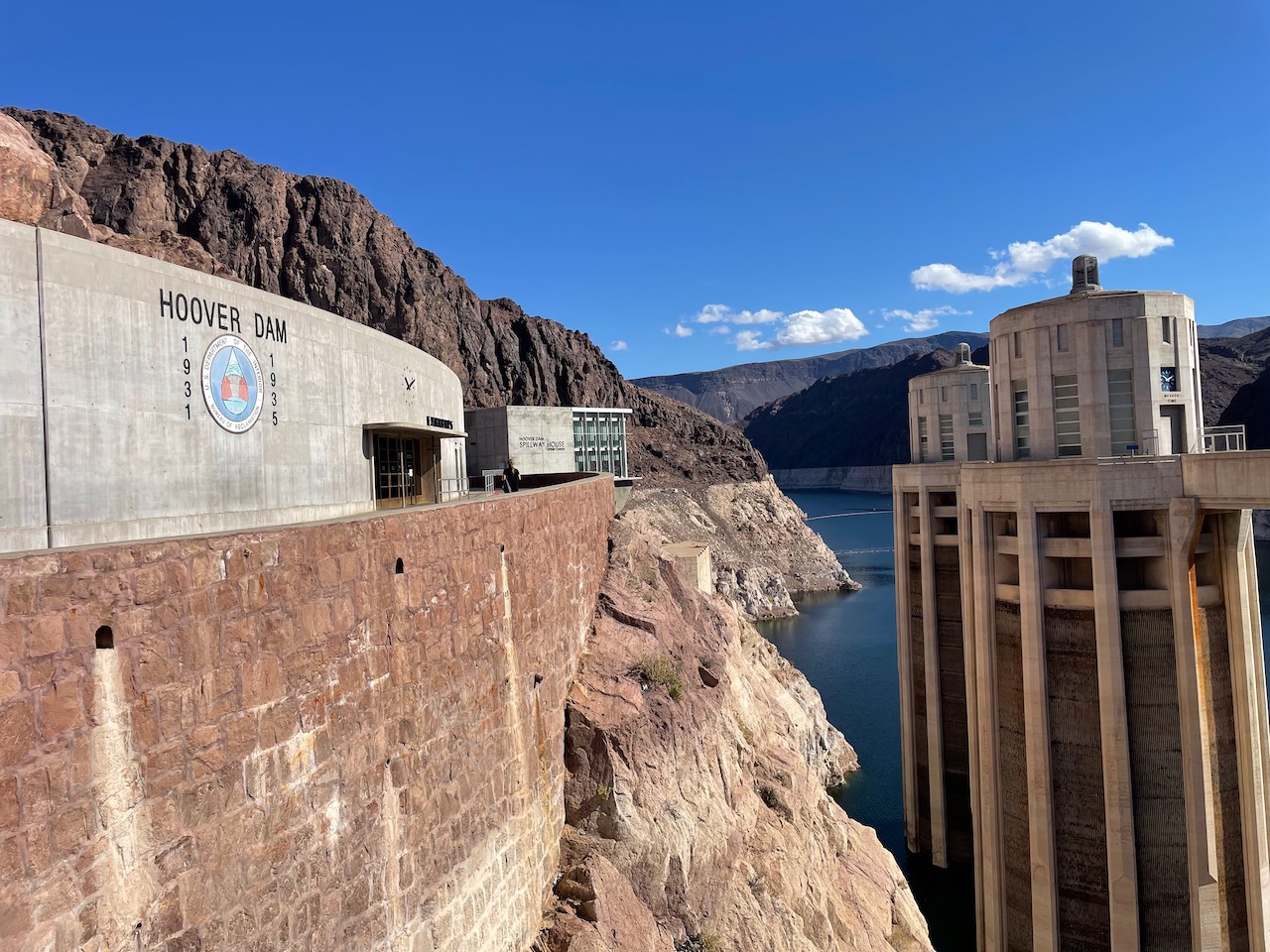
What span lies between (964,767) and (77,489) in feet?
88.5

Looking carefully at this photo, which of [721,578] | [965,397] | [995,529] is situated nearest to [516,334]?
[721,578]

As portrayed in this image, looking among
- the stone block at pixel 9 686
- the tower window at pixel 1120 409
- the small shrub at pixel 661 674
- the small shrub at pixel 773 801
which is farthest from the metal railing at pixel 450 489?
the tower window at pixel 1120 409

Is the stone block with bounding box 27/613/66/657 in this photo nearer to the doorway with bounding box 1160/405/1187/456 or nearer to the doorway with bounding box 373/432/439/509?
the doorway with bounding box 373/432/439/509

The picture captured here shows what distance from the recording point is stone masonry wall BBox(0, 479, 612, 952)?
4.40 metres

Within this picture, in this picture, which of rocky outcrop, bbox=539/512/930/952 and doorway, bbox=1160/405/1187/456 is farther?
doorway, bbox=1160/405/1187/456

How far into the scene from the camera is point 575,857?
10539 mm

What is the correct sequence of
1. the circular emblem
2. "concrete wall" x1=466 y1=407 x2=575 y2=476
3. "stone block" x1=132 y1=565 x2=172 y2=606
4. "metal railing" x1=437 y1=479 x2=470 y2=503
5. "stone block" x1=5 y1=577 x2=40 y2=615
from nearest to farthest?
"stone block" x1=5 y1=577 x2=40 y2=615 < "stone block" x1=132 y1=565 x2=172 y2=606 < the circular emblem < "metal railing" x1=437 y1=479 x2=470 y2=503 < "concrete wall" x1=466 y1=407 x2=575 y2=476

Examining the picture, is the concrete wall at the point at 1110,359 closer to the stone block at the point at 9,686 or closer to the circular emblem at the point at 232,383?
the circular emblem at the point at 232,383

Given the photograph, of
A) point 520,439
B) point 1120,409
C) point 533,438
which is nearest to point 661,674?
point 1120,409

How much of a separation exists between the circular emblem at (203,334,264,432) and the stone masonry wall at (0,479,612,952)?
3744 millimetres

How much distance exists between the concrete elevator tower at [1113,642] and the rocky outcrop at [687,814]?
4.40m

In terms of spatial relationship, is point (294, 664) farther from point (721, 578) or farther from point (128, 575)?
point (721, 578)

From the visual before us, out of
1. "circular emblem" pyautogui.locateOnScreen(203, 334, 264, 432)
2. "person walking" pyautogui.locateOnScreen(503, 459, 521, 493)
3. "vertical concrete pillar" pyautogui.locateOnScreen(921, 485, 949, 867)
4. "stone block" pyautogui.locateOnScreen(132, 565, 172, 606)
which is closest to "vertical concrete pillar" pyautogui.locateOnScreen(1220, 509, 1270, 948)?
"vertical concrete pillar" pyautogui.locateOnScreen(921, 485, 949, 867)

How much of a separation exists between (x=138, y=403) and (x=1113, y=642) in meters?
19.6
